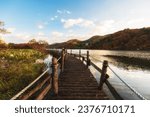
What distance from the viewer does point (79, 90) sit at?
1025 centimetres

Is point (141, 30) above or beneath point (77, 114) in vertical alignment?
above

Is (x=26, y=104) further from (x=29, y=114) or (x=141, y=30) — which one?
(x=141, y=30)

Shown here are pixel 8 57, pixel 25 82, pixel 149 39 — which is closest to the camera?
pixel 25 82

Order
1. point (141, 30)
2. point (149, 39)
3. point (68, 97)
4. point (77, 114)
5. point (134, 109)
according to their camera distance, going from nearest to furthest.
A: point (77, 114) < point (134, 109) < point (68, 97) < point (149, 39) < point (141, 30)

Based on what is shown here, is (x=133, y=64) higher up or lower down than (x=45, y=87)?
lower down

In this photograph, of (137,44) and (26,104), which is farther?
(137,44)

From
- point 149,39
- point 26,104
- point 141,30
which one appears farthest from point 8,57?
point 141,30

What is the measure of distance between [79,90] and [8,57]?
59.1 feet

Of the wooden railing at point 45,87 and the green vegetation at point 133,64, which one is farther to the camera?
the green vegetation at point 133,64

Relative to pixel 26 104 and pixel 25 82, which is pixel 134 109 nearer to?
pixel 26 104

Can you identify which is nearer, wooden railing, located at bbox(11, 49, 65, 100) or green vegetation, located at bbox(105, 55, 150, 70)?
wooden railing, located at bbox(11, 49, 65, 100)

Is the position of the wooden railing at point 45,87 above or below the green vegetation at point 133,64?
above

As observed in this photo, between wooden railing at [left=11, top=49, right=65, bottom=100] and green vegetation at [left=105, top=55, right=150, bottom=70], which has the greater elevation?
wooden railing at [left=11, top=49, right=65, bottom=100]

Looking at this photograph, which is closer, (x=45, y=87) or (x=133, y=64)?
(x=45, y=87)
